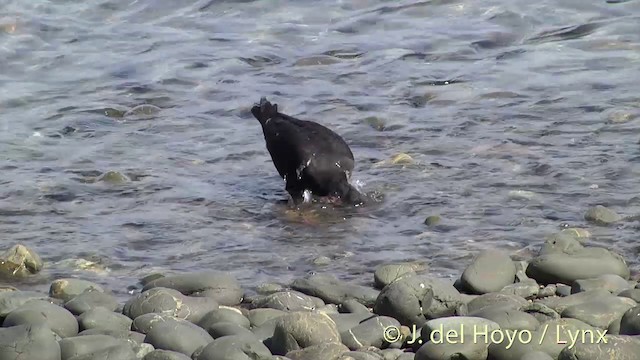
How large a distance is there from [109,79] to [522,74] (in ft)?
11.1

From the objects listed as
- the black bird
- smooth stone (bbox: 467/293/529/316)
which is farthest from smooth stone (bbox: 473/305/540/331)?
the black bird

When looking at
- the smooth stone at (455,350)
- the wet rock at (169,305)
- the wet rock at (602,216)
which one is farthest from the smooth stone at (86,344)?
the wet rock at (602,216)

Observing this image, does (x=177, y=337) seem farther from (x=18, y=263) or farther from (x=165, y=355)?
(x=18, y=263)

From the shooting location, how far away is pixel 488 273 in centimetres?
567

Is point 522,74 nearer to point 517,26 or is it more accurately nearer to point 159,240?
point 517,26

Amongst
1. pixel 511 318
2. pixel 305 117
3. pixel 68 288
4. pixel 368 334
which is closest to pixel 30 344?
pixel 68 288

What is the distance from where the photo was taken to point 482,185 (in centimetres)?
743

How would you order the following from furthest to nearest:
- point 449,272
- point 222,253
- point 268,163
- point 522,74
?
point 522,74, point 268,163, point 222,253, point 449,272

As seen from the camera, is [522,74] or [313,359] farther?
[522,74]

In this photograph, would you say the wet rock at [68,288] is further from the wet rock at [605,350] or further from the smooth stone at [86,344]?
the wet rock at [605,350]

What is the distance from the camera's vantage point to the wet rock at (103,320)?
16.5 ft

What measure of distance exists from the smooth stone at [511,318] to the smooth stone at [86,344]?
4.74 feet

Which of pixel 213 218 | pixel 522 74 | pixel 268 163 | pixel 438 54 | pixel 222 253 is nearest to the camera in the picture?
pixel 222 253

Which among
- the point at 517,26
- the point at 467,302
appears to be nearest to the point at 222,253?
the point at 467,302
